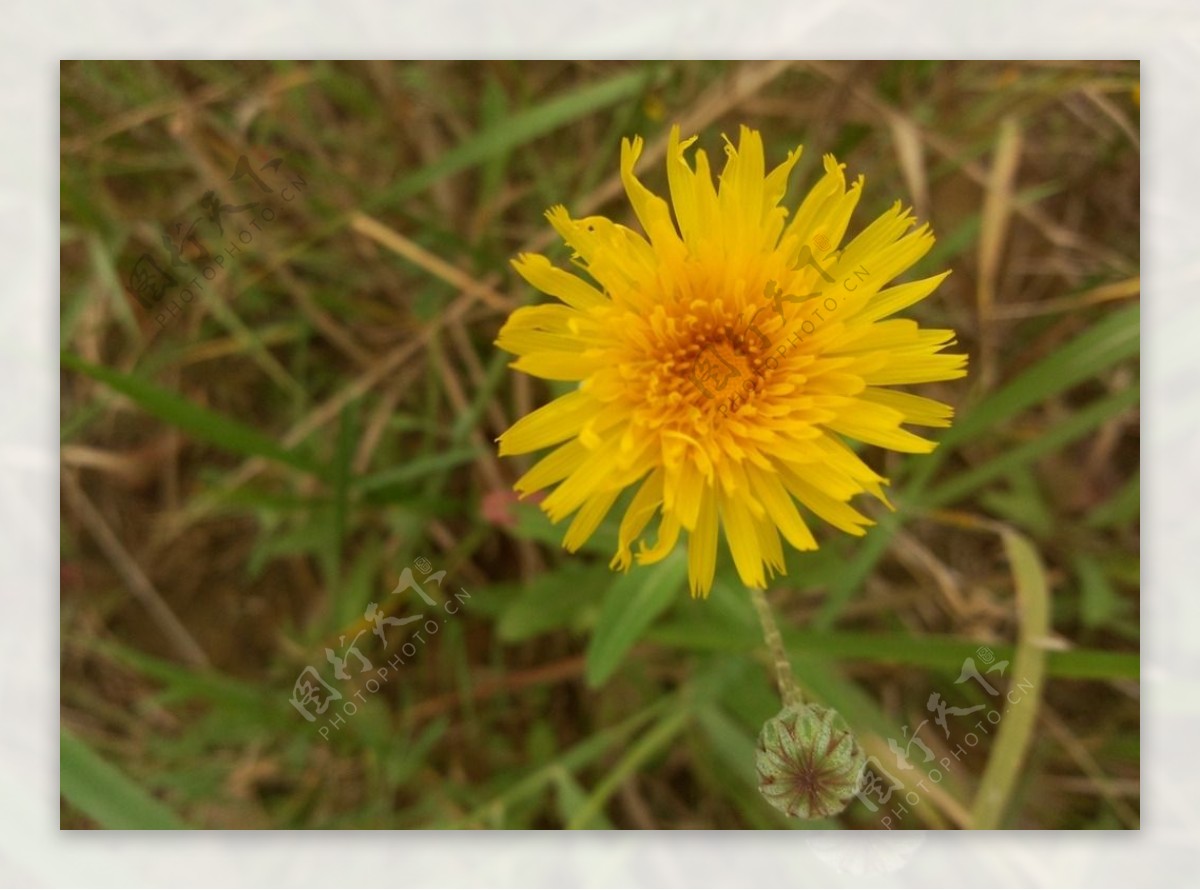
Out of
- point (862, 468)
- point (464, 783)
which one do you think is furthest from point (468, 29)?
point (464, 783)

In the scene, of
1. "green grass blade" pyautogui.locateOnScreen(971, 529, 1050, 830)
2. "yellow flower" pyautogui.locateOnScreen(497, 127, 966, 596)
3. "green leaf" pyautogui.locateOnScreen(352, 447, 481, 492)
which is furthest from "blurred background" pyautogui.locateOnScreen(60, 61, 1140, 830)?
"yellow flower" pyautogui.locateOnScreen(497, 127, 966, 596)

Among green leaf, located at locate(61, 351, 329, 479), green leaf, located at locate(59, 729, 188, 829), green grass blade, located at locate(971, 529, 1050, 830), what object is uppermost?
green leaf, located at locate(61, 351, 329, 479)

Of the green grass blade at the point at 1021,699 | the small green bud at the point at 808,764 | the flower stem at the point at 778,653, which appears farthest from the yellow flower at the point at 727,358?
the green grass blade at the point at 1021,699

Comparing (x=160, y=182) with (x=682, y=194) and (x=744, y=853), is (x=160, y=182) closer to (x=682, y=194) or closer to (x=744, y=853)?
(x=682, y=194)

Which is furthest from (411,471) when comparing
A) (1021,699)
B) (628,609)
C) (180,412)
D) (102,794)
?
(1021,699)

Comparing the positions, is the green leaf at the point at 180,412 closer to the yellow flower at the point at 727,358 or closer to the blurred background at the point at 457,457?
the blurred background at the point at 457,457

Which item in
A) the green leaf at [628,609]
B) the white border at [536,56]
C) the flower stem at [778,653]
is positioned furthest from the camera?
the white border at [536,56]

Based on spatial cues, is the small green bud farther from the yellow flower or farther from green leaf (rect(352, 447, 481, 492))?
green leaf (rect(352, 447, 481, 492))
